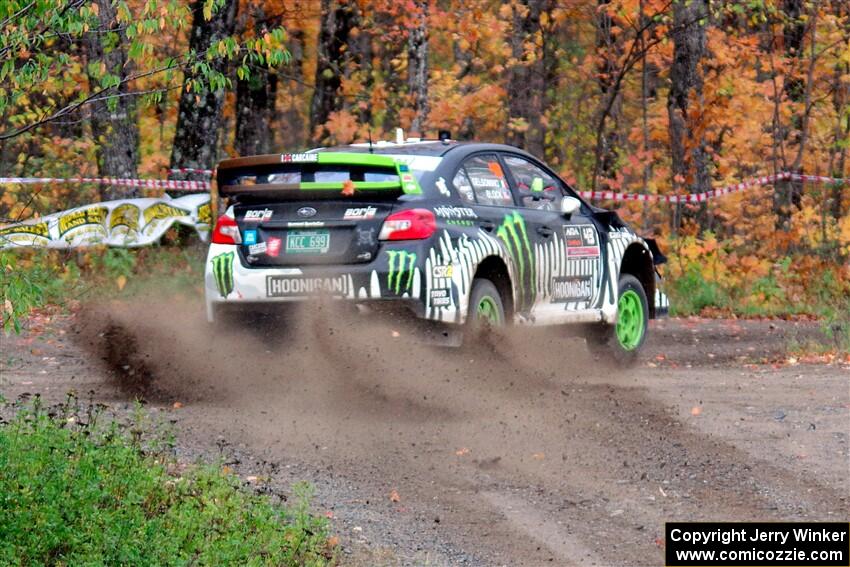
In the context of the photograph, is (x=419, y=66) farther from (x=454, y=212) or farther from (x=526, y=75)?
(x=526, y=75)

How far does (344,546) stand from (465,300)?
11.9ft

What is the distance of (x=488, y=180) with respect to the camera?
1062 cm

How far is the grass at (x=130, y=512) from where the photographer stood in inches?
231

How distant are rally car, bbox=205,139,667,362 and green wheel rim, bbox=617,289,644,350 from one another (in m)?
1.42

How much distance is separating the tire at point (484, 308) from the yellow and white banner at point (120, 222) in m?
8.37

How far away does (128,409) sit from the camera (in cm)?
952

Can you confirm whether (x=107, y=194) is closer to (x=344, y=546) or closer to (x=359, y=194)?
(x=359, y=194)

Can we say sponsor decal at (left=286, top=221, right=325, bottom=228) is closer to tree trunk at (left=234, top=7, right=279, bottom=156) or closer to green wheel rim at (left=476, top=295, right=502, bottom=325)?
green wheel rim at (left=476, top=295, right=502, bottom=325)

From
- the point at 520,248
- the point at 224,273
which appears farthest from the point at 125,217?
the point at 520,248

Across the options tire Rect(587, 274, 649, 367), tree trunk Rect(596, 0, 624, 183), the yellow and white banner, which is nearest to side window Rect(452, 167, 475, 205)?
tire Rect(587, 274, 649, 367)

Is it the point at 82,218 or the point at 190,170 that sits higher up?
the point at 190,170

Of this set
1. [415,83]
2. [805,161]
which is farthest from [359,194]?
[805,161]

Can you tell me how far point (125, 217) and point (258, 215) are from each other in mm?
8305

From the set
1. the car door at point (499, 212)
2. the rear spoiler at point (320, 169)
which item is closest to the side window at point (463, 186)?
the car door at point (499, 212)
